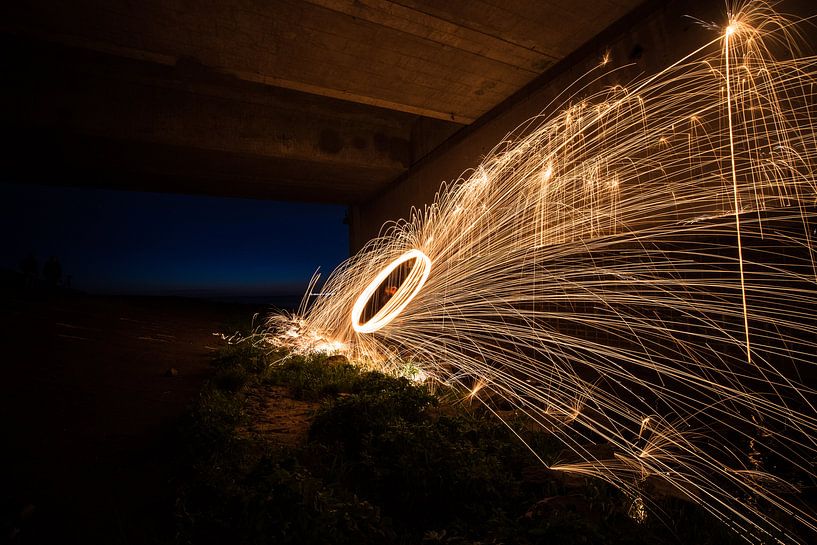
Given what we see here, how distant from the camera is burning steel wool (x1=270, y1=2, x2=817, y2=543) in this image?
333 centimetres

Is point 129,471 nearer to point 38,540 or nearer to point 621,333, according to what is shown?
point 38,540

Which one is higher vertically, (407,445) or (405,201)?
(405,201)

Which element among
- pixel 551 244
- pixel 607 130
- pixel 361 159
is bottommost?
pixel 551 244

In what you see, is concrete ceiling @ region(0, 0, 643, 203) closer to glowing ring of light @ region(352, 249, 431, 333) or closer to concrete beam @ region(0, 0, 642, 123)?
concrete beam @ region(0, 0, 642, 123)

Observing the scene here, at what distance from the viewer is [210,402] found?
3938mm

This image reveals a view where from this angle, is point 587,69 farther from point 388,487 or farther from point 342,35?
point 388,487

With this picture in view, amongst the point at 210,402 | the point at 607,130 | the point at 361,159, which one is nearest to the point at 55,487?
the point at 210,402

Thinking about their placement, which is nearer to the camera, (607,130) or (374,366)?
(607,130)

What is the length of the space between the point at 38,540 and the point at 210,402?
1839 mm

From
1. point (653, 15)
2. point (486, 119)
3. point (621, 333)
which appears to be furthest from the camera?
point (486, 119)

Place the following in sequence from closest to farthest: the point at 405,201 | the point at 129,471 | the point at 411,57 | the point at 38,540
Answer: the point at 38,540
the point at 129,471
the point at 411,57
the point at 405,201

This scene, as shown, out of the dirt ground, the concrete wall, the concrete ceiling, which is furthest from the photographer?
the concrete ceiling

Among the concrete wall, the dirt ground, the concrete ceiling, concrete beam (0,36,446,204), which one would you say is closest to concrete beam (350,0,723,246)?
the concrete wall

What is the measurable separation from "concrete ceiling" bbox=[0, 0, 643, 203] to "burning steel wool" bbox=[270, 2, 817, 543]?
1.72m
